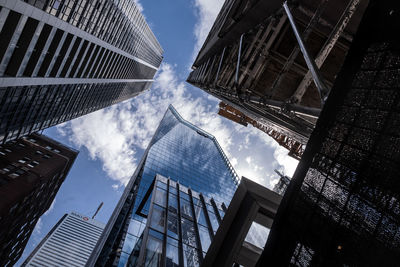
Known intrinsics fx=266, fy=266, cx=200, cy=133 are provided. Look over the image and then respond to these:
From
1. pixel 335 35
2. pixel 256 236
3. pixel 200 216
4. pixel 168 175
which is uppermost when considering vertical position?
pixel 335 35

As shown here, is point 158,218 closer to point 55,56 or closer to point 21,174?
point 55,56

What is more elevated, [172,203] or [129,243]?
[172,203]

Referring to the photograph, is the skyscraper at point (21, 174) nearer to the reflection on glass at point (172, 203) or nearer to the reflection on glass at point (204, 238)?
the reflection on glass at point (172, 203)

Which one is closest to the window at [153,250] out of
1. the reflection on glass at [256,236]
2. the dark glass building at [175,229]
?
the dark glass building at [175,229]

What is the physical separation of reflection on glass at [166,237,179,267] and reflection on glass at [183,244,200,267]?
0.46m

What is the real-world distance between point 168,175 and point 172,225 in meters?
31.3

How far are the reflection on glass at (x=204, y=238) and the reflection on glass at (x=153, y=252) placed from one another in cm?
296

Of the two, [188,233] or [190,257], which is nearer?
[190,257]

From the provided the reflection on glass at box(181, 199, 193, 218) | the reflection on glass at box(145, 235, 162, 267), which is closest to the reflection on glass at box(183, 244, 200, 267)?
the reflection on glass at box(145, 235, 162, 267)

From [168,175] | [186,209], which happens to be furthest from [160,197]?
[168,175]

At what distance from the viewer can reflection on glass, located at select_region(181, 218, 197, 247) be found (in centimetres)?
1508

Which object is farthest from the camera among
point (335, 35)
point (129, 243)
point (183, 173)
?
point (183, 173)

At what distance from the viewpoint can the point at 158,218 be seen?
15.7 metres

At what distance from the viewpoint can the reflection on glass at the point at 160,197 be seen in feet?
57.9
